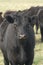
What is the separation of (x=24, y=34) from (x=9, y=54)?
0.97m

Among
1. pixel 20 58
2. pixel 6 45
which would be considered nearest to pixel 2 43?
pixel 6 45

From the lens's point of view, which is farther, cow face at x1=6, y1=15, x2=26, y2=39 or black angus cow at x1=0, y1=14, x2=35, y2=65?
black angus cow at x1=0, y1=14, x2=35, y2=65

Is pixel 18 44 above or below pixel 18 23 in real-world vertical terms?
below

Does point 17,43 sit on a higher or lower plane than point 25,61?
higher

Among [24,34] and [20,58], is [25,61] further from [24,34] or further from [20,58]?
[24,34]

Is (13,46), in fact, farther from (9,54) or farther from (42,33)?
(42,33)

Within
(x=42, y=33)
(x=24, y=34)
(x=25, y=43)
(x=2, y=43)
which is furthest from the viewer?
(x=42, y=33)

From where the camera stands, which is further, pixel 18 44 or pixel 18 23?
pixel 18 44

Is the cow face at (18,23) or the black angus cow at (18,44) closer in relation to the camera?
the cow face at (18,23)

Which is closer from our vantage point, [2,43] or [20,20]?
[20,20]

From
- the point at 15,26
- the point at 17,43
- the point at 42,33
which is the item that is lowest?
the point at 42,33

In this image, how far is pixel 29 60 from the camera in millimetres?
7445

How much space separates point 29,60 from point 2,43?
46.0 inches

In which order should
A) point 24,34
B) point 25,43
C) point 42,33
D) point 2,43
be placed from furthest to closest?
point 42,33 → point 2,43 → point 25,43 → point 24,34
